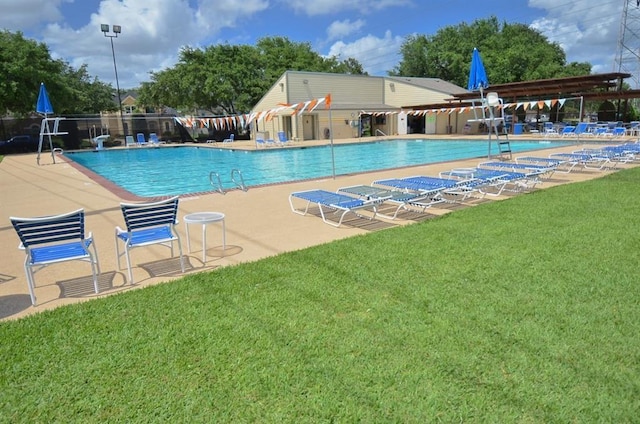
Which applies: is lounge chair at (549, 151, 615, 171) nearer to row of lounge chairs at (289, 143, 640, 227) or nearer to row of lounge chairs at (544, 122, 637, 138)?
row of lounge chairs at (289, 143, 640, 227)

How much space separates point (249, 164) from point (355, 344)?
17229 mm

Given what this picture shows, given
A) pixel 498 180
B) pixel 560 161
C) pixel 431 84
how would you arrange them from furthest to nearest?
pixel 431 84 < pixel 560 161 < pixel 498 180

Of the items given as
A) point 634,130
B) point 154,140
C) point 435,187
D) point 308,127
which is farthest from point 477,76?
point 154,140

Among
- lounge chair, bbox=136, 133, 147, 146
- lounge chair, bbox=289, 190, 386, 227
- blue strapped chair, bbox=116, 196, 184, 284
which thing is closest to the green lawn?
blue strapped chair, bbox=116, 196, 184, 284

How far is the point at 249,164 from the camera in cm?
1973

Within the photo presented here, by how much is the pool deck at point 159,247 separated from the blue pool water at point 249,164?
2462mm

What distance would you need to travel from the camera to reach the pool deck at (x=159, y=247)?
454cm

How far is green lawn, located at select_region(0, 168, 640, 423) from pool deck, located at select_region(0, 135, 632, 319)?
45cm

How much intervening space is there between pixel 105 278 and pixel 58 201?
6.55 m

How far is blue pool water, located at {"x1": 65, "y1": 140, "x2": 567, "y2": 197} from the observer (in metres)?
14.8

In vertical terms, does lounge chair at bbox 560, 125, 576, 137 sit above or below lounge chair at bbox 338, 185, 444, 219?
above

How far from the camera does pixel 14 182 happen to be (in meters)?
13.9

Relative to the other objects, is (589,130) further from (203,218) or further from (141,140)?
(141,140)

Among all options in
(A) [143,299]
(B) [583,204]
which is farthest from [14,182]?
(B) [583,204]
